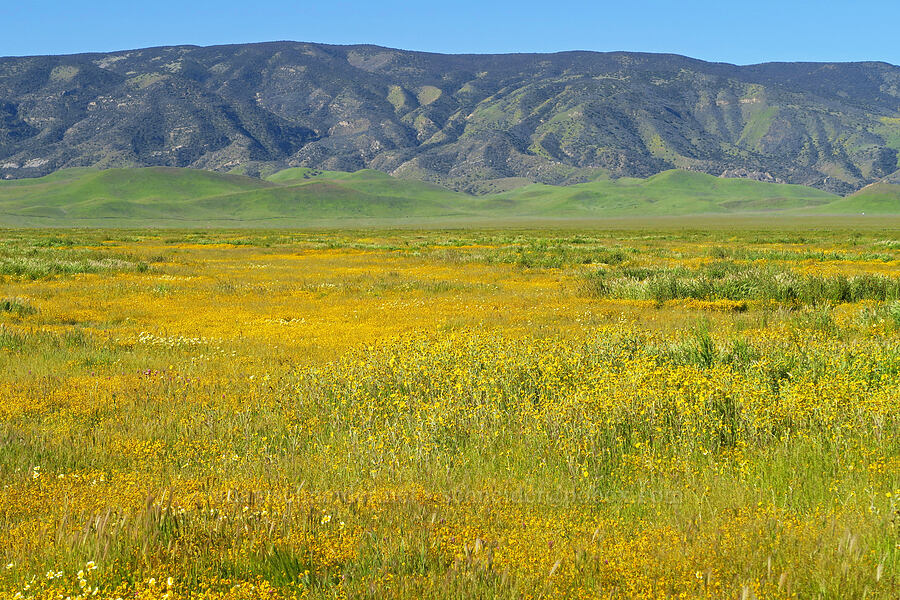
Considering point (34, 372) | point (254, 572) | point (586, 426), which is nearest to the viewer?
point (254, 572)

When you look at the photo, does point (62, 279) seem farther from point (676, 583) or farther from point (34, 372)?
point (676, 583)

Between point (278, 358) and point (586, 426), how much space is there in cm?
681

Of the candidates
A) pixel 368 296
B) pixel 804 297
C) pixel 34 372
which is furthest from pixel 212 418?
pixel 804 297

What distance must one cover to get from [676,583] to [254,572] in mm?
2379

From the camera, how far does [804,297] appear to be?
18.5 meters

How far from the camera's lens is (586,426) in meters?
6.27

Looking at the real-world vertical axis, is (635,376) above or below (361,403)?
above

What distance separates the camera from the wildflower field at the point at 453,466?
12.2ft

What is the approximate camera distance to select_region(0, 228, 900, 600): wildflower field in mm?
3719

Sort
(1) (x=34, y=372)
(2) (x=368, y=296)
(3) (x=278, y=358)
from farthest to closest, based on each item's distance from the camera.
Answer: (2) (x=368, y=296), (3) (x=278, y=358), (1) (x=34, y=372)

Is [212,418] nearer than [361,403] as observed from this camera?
Yes

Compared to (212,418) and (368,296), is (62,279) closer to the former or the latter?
(368,296)

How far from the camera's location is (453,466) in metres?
5.95

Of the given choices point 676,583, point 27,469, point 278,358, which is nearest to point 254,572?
point 676,583
